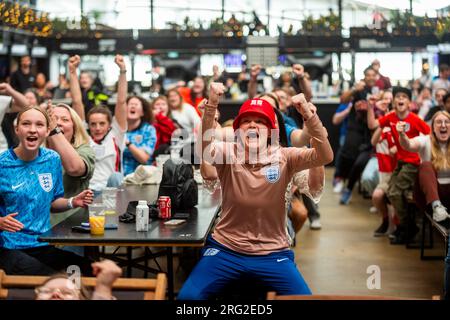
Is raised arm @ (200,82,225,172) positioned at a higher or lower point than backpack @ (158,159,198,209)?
higher

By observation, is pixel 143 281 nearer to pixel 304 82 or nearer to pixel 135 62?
pixel 304 82

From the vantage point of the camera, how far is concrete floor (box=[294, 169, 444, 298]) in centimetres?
596

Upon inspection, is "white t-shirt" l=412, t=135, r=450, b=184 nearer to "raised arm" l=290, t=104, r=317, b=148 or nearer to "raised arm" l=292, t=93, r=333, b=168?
"raised arm" l=290, t=104, r=317, b=148

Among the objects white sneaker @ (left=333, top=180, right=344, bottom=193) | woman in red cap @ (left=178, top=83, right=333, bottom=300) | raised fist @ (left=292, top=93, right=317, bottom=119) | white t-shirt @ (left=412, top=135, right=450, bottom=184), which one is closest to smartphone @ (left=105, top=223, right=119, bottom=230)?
woman in red cap @ (left=178, top=83, right=333, bottom=300)

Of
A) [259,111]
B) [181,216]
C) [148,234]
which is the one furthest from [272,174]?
[181,216]

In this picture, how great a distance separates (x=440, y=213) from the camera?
5.97m

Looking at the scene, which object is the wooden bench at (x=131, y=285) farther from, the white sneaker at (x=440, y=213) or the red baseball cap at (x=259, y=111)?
the white sneaker at (x=440, y=213)

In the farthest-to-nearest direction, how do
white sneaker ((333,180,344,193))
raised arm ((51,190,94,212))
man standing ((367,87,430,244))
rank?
white sneaker ((333,180,344,193)) < man standing ((367,87,430,244)) < raised arm ((51,190,94,212))

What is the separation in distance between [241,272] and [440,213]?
2.56 meters

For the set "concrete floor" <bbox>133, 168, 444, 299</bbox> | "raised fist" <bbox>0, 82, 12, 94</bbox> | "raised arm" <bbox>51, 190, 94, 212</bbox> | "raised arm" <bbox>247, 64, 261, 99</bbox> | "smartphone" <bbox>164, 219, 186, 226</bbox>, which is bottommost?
"concrete floor" <bbox>133, 168, 444, 299</bbox>

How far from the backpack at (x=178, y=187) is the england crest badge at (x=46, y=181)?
0.74 m

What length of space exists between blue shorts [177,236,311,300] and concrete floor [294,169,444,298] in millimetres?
1880

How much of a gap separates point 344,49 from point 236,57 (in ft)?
9.49

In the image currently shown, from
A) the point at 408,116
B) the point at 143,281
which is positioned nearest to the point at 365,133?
the point at 408,116
